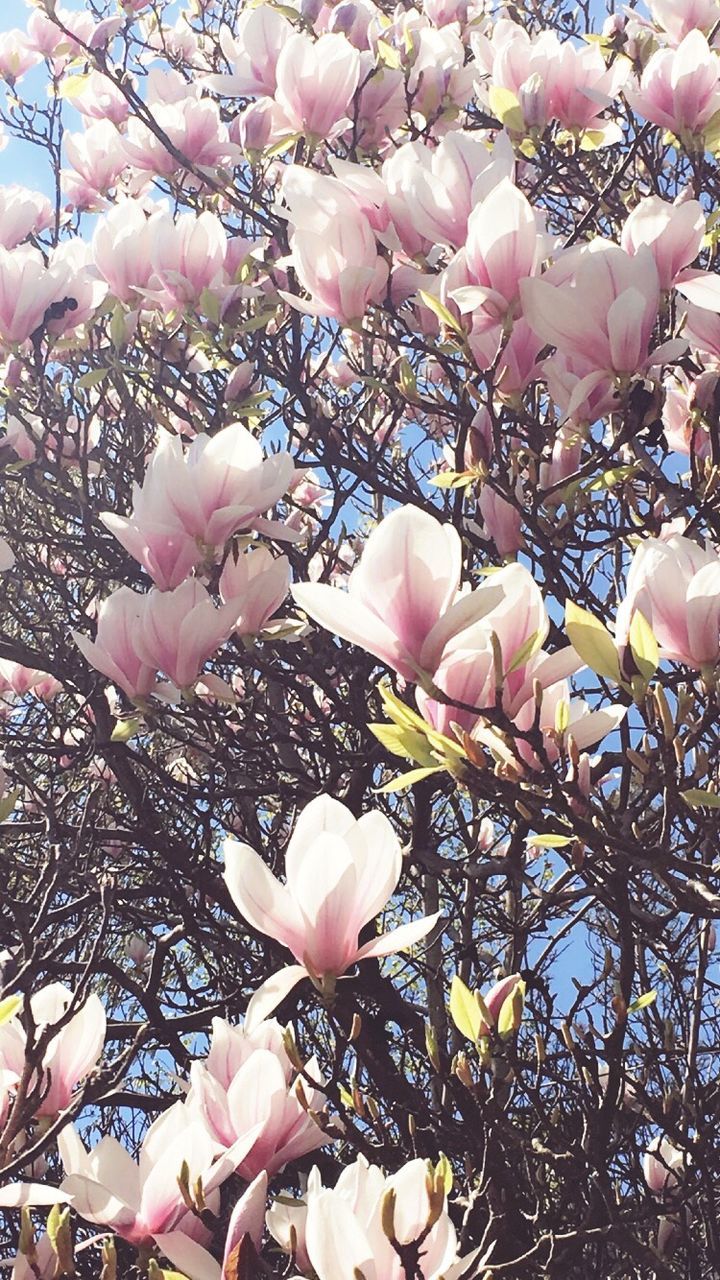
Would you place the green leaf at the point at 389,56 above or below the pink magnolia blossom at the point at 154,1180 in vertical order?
above

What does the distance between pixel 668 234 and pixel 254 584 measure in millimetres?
813

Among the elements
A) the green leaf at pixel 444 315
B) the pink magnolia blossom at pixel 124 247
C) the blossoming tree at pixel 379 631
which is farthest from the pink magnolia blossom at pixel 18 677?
the green leaf at pixel 444 315

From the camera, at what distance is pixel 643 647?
107 cm

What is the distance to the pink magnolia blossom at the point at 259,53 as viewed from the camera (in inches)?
94.8

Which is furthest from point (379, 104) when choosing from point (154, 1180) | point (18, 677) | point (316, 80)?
point (154, 1180)

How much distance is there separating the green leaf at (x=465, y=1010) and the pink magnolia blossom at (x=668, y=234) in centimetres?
100

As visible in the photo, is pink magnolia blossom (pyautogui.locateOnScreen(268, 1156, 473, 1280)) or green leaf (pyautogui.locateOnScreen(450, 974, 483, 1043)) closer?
pink magnolia blossom (pyautogui.locateOnScreen(268, 1156, 473, 1280))

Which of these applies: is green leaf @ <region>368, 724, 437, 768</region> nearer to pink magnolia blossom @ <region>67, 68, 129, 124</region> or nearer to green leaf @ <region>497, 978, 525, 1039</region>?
green leaf @ <region>497, 978, 525, 1039</region>

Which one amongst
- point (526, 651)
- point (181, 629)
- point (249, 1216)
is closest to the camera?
point (249, 1216)

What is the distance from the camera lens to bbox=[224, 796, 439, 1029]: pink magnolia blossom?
113 cm

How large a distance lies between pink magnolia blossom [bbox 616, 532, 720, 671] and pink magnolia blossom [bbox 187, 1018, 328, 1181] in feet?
2.08

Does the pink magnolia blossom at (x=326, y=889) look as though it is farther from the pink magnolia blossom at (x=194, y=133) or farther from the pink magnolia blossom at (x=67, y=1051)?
the pink magnolia blossom at (x=194, y=133)

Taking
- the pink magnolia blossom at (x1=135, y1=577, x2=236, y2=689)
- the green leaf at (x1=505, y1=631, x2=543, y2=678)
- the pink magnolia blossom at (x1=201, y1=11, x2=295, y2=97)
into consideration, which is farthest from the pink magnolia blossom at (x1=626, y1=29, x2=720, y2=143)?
the green leaf at (x1=505, y1=631, x2=543, y2=678)

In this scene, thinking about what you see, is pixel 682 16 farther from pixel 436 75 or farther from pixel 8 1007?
pixel 8 1007
